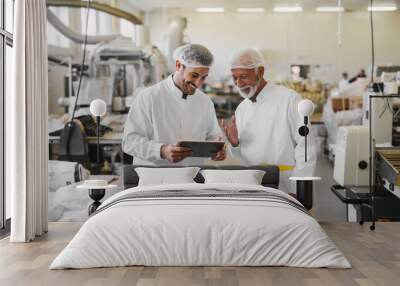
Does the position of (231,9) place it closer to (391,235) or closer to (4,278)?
(391,235)

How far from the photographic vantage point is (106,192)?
24.4 ft

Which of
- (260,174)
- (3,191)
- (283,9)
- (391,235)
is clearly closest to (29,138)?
(3,191)

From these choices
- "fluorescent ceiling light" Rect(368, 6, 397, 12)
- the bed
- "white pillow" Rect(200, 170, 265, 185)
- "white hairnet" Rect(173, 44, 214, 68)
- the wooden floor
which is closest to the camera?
the wooden floor

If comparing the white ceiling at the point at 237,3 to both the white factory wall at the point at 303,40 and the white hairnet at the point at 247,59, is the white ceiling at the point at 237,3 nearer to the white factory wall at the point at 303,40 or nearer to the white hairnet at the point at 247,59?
the white factory wall at the point at 303,40

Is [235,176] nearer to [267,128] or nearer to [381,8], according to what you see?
[267,128]

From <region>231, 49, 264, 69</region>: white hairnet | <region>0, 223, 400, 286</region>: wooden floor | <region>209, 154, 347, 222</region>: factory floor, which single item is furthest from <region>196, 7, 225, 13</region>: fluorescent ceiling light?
<region>0, 223, 400, 286</region>: wooden floor

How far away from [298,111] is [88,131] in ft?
7.53

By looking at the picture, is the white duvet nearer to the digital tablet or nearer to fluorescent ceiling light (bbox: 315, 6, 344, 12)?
the digital tablet

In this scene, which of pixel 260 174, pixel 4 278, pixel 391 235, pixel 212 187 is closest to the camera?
pixel 4 278

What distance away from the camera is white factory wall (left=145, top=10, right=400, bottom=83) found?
712 cm

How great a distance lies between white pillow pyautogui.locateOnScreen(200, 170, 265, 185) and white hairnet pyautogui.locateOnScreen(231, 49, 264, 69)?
1.13m

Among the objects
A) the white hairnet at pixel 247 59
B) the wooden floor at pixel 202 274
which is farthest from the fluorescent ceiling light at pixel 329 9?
the wooden floor at pixel 202 274

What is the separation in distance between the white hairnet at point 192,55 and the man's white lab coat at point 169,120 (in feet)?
0.80

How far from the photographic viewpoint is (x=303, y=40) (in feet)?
23.4
